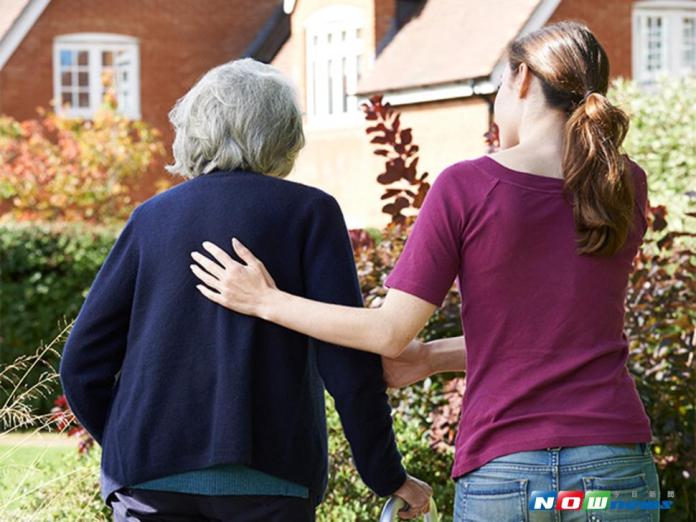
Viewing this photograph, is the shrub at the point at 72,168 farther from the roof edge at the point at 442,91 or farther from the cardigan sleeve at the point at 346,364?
the cardigan sleeve at the point at 346,364

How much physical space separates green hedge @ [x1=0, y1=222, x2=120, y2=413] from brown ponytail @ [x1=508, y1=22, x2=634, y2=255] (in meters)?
9.77

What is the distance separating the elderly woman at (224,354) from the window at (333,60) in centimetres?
1677

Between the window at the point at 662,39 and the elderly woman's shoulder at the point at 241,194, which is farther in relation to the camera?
the window at the point at 662,39

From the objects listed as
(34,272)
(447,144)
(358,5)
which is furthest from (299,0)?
→ (34,272)

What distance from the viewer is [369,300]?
5.70 metres

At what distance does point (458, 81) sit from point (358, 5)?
3.63 m

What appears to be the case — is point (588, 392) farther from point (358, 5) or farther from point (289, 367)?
point (358, 5)

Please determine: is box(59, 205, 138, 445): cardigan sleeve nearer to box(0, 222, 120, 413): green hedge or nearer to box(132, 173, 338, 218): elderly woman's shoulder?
box(132, 173, 338, 218): elderly woman's shoulder

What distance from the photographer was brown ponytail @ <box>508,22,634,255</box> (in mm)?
2576

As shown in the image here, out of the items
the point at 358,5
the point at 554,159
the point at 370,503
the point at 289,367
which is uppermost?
the point at 358,5

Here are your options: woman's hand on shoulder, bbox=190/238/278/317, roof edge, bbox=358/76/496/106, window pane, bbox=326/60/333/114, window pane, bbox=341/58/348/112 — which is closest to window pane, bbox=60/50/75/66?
window pane, bbox=326/60/333/114

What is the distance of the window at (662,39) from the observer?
18734 mm

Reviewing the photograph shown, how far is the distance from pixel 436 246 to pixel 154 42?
70.5 feet

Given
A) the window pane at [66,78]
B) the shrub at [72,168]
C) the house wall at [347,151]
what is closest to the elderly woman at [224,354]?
the shrub at [72,168]
